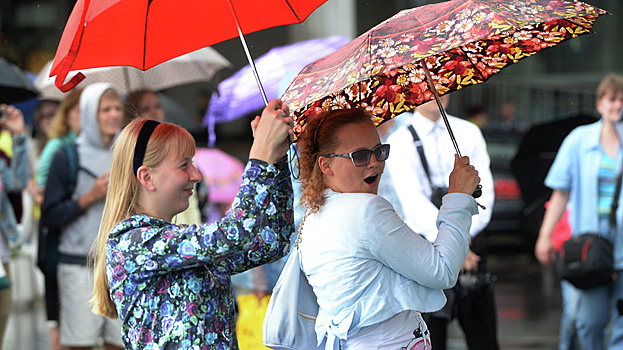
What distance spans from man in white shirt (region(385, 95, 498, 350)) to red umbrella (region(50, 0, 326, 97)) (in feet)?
4.87

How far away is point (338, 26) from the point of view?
24.2ft

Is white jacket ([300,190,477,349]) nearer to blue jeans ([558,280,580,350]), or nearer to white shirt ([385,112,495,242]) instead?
white shirt ([385,112,495,242])

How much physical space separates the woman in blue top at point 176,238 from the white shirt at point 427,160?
1914 mm

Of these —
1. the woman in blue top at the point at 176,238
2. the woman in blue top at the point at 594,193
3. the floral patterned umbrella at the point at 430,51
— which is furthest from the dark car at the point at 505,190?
the woman in blue top at the point at 176,238

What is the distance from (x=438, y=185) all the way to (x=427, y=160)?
0.16 metres

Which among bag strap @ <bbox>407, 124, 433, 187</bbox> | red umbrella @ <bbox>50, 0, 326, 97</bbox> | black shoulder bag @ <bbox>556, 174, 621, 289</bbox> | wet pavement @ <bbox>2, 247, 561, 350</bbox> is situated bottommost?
wet pavement @ <bbox>2, 247, 561, 350</bbox>

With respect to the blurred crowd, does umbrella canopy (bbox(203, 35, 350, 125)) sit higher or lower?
higher

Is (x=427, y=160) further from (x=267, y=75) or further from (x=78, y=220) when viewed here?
(x=78, y=220)

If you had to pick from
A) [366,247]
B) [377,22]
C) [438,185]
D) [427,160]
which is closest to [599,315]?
[438,185]

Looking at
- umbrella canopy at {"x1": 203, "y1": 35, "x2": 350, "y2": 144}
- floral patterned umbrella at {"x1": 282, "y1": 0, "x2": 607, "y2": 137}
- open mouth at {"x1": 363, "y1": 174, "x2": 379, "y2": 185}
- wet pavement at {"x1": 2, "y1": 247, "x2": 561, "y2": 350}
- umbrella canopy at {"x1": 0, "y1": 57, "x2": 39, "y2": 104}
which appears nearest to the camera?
floral patterned umbrella at {"x1": 282, "y1": 0, "x2": 607, "y2": 137}

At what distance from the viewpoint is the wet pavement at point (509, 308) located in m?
6.90

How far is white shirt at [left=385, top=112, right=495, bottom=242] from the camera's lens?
174 inches

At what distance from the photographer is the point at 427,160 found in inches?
176

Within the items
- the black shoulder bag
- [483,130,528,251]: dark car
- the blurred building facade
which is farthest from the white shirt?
[483,130,528,251]: dark car
